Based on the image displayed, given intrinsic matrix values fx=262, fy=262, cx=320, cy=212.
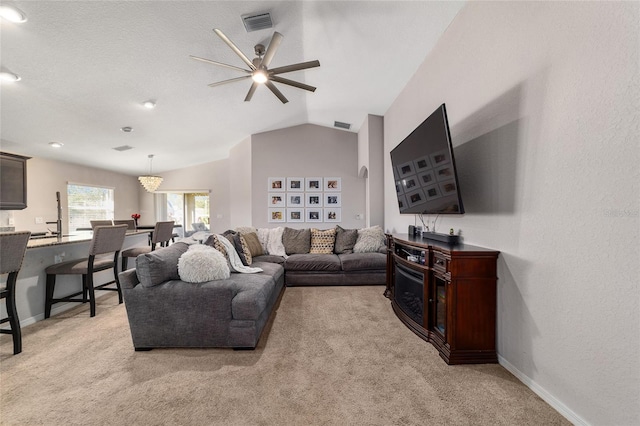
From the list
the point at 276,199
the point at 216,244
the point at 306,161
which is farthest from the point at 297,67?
the point at 276,199

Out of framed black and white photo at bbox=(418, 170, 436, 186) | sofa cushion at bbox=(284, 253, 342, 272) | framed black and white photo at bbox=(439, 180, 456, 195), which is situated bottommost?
sofa cushion at bbox=(284, 253, 342, 272)

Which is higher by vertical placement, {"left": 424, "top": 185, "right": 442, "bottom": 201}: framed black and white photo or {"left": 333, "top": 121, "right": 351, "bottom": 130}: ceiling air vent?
{"left": 333, "top": 121, "right": 351, "bottom": 130}: ceiling air vent

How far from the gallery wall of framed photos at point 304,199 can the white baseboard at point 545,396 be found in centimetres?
464

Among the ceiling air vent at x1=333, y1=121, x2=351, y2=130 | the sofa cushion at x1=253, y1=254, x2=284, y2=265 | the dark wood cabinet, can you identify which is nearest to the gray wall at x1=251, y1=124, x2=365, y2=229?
the ceiling air vent at x1=333, y1=121, x2=351, y2=130

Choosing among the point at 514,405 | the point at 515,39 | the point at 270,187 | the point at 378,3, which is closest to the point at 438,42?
the point at 378,3

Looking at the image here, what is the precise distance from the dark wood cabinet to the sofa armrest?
2.81 m

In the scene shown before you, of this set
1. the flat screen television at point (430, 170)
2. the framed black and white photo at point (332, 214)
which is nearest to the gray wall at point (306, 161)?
the framed black and white photo at point (332, 214)

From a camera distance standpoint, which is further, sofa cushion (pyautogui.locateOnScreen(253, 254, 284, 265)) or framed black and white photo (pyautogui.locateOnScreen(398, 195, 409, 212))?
sofa cushion (pyautogui.locateOnScreen(253, 254, 284, 265))

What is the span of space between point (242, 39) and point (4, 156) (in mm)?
3360

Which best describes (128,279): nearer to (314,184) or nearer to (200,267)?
(200,267)

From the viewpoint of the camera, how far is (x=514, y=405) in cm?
150

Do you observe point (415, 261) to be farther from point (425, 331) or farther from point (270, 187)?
point (270, 187)

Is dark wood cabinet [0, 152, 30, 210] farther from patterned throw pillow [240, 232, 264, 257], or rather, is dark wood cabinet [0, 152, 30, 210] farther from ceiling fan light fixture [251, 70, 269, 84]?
ceiling fan light fixture [251, 70, 269, 84]

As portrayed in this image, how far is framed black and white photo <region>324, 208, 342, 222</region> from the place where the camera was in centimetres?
629
